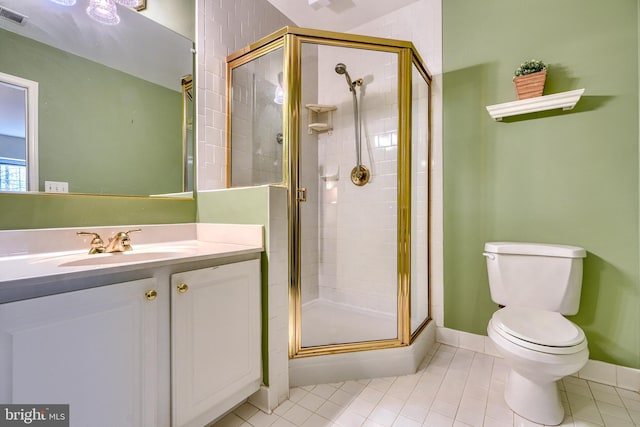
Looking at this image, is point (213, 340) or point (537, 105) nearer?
point (213, 340)

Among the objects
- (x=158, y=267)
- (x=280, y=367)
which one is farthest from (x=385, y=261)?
(x=158, y=267)

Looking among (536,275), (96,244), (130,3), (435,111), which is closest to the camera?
(96,244)

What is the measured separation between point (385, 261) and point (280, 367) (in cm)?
114

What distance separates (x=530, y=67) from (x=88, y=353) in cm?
248

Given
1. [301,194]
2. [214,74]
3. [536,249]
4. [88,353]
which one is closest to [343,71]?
[214,74]

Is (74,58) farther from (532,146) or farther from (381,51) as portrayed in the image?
(532,146)

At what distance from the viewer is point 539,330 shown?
1332mm

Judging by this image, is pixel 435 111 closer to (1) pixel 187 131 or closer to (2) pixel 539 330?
(2) pixel 539 330

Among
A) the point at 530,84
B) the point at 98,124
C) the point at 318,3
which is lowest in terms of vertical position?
the point at 98,124

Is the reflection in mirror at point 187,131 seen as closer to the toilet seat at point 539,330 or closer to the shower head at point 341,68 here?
the shower head at point 341,68

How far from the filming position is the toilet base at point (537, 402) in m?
1.28

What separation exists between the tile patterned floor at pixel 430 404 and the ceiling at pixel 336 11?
266 centimetres

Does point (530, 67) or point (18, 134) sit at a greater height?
point (530, 67)

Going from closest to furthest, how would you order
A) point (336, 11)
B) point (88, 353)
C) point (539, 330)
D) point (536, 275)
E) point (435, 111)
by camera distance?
point (88, 353) < point (539, 330) < point (536, 275) < point (435, 111) < point (336, 11)
